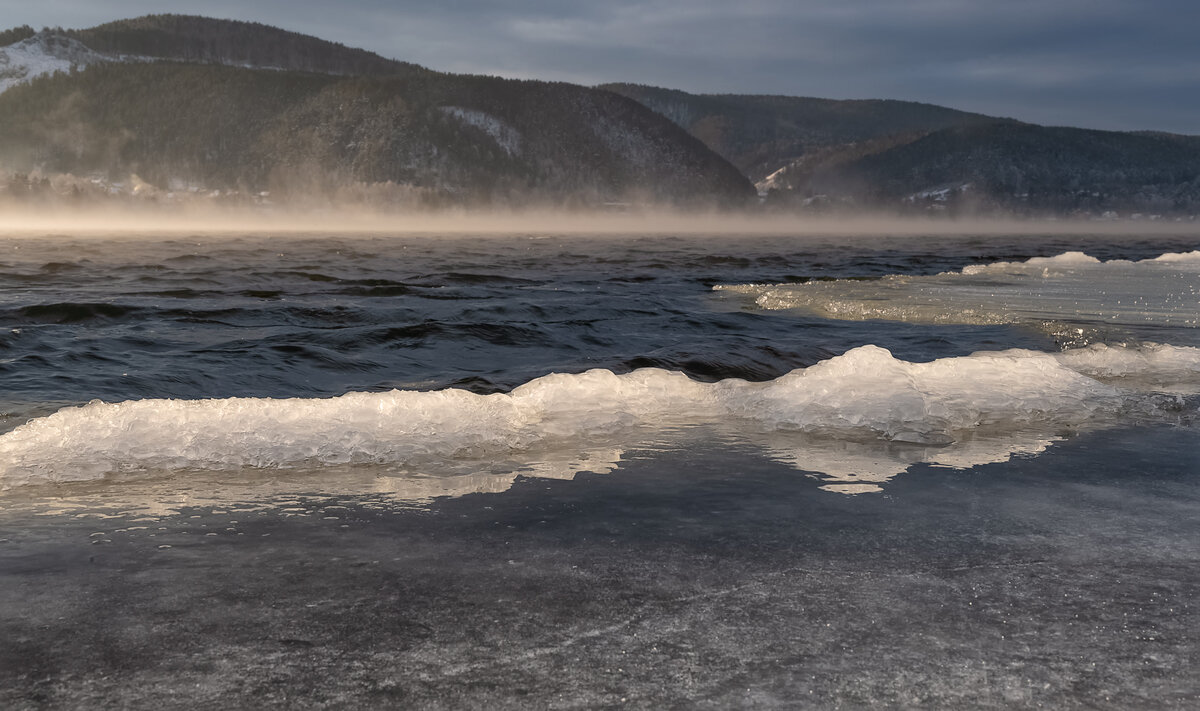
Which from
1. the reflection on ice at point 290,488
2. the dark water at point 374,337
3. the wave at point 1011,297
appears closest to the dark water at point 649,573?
the reflection on ice at point 290,488

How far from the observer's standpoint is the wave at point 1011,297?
13750mm

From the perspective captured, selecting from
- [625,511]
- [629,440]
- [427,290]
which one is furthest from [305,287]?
[625,511]

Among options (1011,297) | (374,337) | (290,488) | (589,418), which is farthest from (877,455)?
(1011,297)

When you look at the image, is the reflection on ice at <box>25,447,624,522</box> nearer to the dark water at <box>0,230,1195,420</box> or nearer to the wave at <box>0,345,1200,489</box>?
the wave at <box>0,345,1200,489</box>

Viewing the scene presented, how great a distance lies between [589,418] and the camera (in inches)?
264

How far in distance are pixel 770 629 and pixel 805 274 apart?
83.8 feet

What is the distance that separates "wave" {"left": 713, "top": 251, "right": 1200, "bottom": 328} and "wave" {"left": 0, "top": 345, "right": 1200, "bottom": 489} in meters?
5.35

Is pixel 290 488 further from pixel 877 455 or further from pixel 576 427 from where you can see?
pixel 877 455

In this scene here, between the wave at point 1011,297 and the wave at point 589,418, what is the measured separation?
535cm

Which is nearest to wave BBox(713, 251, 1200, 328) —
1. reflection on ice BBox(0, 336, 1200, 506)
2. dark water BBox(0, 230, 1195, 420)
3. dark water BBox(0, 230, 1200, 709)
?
dark water BBox(0, 230, 1195, 420)

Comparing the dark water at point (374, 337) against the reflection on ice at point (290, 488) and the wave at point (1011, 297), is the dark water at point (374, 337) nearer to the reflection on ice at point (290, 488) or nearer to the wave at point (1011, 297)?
the wave at point (1011, 297)

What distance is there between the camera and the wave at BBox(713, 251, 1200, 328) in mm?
13750

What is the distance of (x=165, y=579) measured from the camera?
358 centimetres

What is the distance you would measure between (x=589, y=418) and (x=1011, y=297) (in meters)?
12.5
